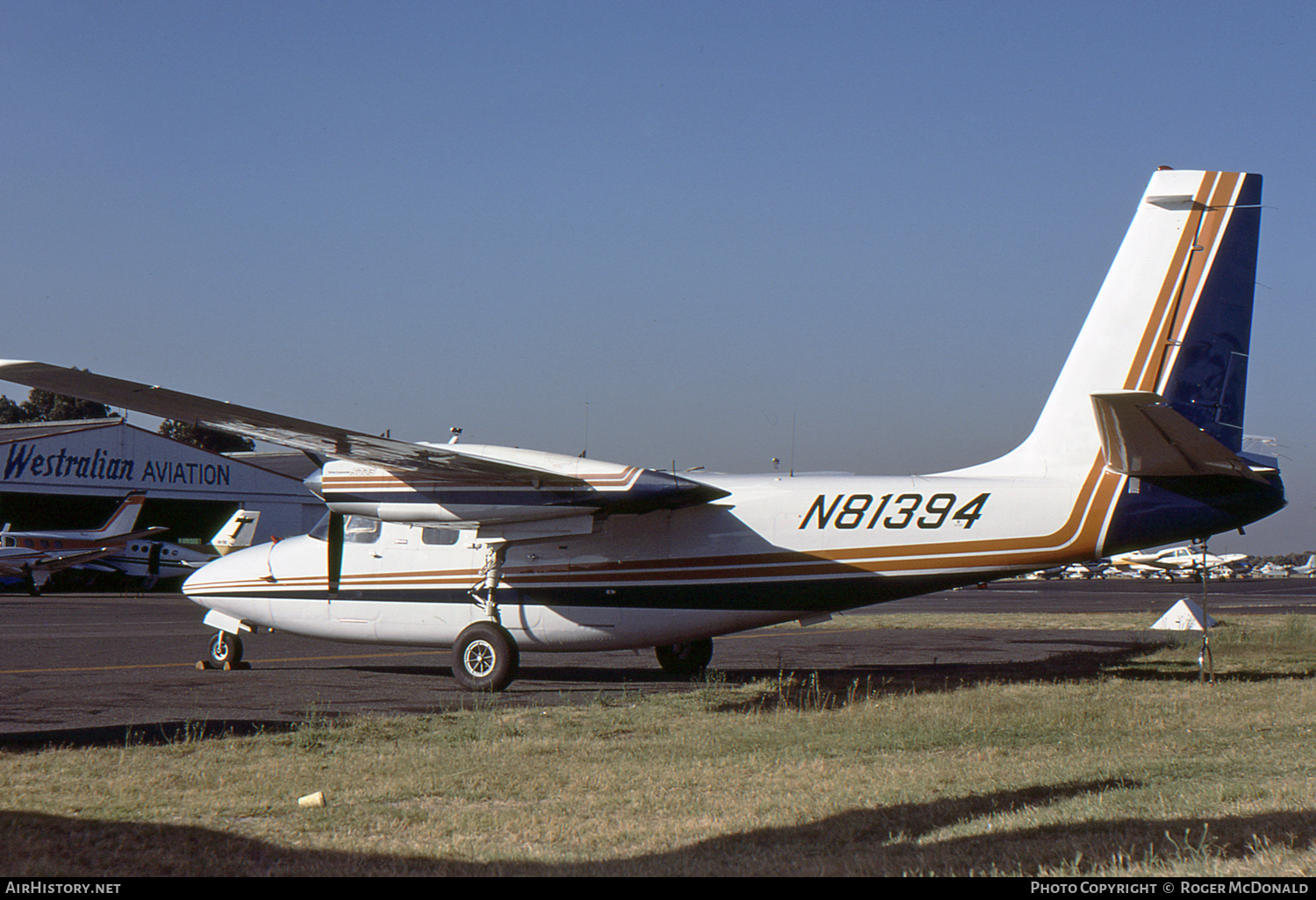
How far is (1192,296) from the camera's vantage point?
12.5 m

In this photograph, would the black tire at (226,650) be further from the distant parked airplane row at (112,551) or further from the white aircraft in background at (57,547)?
the white aircraft in background at (57,547)

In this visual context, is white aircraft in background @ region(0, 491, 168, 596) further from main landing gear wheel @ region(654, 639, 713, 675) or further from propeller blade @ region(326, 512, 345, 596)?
main landing gear wheel @ region(654, 639, 713, 675)

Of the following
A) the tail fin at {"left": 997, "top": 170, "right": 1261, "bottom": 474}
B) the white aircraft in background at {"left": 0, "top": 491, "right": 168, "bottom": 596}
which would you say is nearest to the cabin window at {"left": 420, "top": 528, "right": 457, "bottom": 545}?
the tail fin at {"left": 997, "top": 170, "right": 1261, "bottom": 474}

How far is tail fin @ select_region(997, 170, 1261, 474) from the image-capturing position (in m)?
12.5

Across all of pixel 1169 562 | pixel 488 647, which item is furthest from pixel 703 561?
pixel 1169 562

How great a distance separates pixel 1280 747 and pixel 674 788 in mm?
5476

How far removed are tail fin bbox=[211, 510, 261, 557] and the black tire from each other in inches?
757

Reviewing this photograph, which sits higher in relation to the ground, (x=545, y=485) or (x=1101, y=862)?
(x=545, y=485)

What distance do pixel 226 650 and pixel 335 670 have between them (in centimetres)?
162

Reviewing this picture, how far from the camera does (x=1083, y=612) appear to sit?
3544 cm

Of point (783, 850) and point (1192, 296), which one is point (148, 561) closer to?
point (1192, 296)

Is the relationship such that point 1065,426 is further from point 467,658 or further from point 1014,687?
point 467,658

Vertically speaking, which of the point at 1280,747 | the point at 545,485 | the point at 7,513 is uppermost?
the point at 545,485

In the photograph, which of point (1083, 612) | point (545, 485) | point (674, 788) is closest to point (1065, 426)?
point (545, 485)
